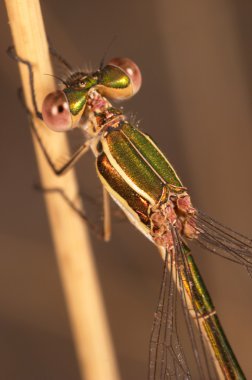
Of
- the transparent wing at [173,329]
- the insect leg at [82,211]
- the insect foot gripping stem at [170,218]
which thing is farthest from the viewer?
the insect leg at [82,211]

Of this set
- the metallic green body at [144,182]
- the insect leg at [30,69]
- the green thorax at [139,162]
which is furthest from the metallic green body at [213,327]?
the insect leg at [30,69]

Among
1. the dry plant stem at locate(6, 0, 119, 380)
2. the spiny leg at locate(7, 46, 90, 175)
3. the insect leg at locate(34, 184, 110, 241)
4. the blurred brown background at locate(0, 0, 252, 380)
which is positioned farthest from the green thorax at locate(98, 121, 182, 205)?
the blurred brown background at locate(0, 0, 252, 380)

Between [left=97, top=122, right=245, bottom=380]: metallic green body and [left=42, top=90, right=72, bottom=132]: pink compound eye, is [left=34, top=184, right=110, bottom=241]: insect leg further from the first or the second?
[left=42, top=90, right=72, bottom=132]: pink compound eye

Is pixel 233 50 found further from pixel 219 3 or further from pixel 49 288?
pixel 49 288

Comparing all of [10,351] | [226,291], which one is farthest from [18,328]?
[226,291]

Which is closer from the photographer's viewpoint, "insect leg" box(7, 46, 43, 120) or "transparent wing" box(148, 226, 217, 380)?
"insect leg" box(7, 46, 43, 120)

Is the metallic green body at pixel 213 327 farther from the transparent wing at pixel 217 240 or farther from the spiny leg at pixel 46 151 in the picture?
the spiny leg at pixel 46 151
